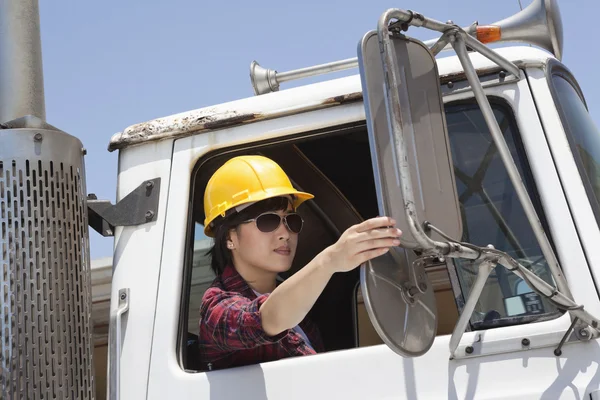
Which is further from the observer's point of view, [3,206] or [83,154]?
[83,154]

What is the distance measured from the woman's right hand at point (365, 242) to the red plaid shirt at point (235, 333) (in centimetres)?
38

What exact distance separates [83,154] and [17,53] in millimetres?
341

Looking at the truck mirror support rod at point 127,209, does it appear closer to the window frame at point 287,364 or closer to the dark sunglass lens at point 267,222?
the window frame at point 287,364

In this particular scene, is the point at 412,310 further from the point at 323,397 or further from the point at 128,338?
the point at 128,338

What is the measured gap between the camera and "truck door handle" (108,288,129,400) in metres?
2.26

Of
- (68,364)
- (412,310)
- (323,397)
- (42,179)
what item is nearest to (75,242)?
(42,179)

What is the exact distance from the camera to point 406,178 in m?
1.67

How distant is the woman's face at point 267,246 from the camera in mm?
2416

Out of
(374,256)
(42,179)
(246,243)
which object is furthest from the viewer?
(246,243)

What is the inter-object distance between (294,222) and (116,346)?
2.02 feet

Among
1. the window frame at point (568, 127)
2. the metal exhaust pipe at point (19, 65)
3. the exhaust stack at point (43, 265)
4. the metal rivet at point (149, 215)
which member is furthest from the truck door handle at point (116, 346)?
the window frame at point (568, 127)

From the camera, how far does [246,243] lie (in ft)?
8.02

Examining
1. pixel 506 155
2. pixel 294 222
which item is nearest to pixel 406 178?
pixel 506 155

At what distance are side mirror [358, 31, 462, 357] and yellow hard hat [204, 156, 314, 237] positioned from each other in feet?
2.11
